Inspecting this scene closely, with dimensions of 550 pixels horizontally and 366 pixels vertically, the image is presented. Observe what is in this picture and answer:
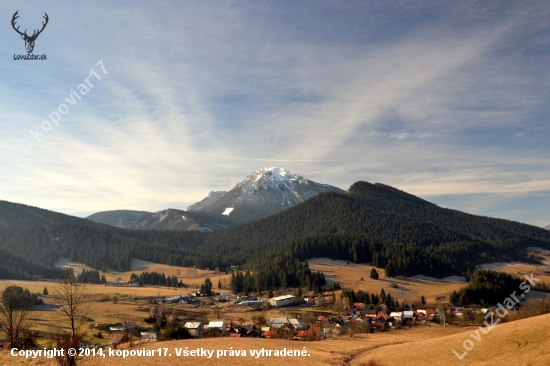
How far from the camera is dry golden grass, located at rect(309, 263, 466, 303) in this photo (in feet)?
474

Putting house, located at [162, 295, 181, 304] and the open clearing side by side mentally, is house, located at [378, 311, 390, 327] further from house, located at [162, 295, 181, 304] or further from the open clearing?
house, located at [162, 295, 181, 304]

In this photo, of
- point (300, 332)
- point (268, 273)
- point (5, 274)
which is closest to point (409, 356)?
point (300, 332)

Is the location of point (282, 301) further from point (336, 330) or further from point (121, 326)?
point (121, 326)

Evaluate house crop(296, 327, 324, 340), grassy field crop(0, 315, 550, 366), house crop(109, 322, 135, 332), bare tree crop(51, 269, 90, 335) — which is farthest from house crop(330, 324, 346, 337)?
bare tree crop(51, 269, 90, 335)

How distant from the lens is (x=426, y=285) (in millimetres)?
165750

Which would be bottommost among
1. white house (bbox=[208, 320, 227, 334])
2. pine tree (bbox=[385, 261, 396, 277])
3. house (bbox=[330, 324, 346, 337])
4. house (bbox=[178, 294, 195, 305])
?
house (bbox=[330, 324, 346, 337])

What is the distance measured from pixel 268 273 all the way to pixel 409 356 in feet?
413

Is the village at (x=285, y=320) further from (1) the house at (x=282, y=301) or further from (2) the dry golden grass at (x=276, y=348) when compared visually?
(2) the dry golden grass at (x=276, y=348)

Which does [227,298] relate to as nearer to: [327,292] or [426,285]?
[327,292]

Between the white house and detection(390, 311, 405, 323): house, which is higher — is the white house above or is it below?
above

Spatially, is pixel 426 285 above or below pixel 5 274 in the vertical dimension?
below

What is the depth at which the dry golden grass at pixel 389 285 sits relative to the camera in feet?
474

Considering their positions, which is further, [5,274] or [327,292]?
[5,274]

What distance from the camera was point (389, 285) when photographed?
526 feet
